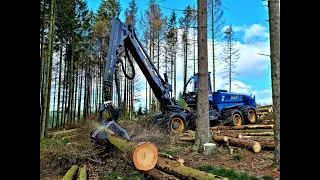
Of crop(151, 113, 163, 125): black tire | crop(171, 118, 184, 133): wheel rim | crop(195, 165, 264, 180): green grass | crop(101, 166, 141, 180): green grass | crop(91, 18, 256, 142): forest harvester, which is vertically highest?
crop(91, 18, 256, 142): forest harvester

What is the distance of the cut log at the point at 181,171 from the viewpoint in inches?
107

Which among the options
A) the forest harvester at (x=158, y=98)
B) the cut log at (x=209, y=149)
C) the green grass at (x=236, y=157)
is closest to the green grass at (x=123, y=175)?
the forest harvester at (x=158, y=98)

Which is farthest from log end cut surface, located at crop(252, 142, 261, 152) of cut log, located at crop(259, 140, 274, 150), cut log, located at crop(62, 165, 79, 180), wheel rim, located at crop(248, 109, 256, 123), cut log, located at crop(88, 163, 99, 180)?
wheel rim, located at crop(248, 109, 256, 123)

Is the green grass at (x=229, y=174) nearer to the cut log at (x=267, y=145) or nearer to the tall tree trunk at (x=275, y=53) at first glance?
the tall tree trunk at (x=275, y=53)

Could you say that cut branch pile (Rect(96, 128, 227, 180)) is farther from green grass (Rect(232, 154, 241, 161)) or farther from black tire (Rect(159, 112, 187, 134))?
black tire (Rect(159, 112, 187, 134))

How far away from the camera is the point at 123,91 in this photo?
13258 millimetres

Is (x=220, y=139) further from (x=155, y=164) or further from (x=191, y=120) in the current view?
(x=155, y=164)

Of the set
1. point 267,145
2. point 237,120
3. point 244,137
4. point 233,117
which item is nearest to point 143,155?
point 267,145

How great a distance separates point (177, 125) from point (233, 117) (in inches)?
78.1

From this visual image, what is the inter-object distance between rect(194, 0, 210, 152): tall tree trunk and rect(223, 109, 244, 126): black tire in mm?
2958

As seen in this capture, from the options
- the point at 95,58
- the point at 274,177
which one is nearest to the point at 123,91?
the point at 95,58

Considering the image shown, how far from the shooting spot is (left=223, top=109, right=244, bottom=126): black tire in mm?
7898
